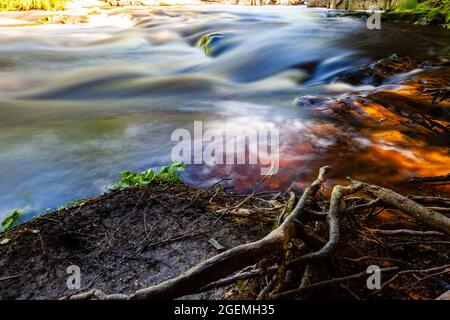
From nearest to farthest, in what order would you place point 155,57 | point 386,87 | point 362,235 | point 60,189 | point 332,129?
point 362,235 → point 60,189 → point 332,129 → point 386,87 → point 155,57

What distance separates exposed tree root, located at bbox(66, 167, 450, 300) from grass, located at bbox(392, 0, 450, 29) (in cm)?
1414

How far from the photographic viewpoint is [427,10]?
48.3 ft

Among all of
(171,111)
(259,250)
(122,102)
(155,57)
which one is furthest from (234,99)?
(259,250)

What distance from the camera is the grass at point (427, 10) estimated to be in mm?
13657

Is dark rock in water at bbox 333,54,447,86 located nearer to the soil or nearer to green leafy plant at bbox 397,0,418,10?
the soil

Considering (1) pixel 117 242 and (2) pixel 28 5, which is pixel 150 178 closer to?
(1) pixel 117 242

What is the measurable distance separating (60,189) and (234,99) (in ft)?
14.6

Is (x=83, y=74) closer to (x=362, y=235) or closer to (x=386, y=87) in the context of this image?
(x=386, y=87)

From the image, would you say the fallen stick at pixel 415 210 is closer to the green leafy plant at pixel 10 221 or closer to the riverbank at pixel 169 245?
the riverbank at pixel 169 245

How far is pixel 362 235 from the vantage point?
2.19m

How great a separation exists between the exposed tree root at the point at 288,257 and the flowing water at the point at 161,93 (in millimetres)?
1652

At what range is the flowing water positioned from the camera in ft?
14.3

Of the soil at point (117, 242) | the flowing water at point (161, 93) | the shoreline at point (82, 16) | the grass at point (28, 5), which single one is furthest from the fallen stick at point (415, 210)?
the grass at point (28, 5)

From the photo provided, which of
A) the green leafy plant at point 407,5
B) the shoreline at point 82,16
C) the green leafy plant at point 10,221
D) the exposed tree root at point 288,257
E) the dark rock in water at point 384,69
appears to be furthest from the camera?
the green leafy plant at point 407,5
